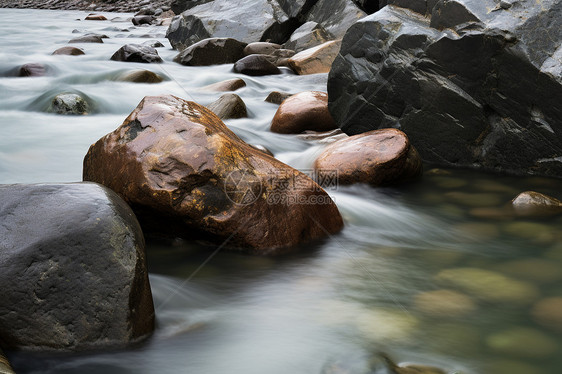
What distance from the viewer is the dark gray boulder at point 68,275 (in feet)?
6.56

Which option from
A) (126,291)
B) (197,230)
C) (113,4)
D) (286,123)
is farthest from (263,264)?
(113,4)

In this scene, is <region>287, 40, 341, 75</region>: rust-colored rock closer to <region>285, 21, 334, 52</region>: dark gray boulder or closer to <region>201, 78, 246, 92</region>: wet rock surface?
<region>201, 78, 246, 92</region>: wet rock surface

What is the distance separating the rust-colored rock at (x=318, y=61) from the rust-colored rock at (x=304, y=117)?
306cm

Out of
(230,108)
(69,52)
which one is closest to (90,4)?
(69,52)

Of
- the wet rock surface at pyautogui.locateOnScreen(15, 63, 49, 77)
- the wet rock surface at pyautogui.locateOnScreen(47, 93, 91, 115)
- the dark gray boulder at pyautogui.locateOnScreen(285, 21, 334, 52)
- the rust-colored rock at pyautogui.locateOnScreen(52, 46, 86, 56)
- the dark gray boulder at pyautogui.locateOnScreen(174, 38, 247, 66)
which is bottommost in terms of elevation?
the wet rock surface at pyautogui.locateOnScreen(47, 93, 91, 115)

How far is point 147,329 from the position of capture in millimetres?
2201

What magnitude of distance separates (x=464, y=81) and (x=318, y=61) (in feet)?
15.3

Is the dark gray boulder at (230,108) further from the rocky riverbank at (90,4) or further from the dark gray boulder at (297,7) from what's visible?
the rocky riverbank at (90,4)

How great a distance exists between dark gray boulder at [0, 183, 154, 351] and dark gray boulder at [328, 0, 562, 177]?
334 centimetres

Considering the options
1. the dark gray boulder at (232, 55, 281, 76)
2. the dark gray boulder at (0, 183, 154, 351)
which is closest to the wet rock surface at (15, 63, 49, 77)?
the dark gray boulder at (232, 55, 281, 76)

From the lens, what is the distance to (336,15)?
1103 centimetres

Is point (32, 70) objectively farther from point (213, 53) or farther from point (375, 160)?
point (375, 160)

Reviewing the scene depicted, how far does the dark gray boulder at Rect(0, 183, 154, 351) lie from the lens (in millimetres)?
2000

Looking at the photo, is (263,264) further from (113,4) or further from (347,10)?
(113,4)
